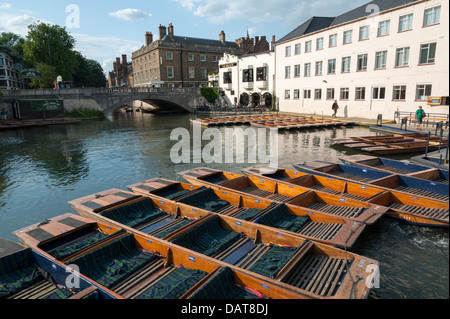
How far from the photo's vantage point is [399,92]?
93.8 ft

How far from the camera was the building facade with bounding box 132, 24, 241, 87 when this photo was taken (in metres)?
63.1

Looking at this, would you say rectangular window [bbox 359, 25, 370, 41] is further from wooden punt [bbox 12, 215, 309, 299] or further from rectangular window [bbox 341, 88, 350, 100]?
wooden punt [bbox 12, 215, 309, 299]

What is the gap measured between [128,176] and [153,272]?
32.7ft

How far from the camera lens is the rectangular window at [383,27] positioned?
95.5ft

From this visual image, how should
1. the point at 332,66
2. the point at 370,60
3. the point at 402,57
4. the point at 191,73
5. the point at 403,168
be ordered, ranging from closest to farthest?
the point at 403,168 < the point at 402,57 < the point at 370,60 < the point at 332,66 < the point at 191,73

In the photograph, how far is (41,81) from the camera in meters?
59.9

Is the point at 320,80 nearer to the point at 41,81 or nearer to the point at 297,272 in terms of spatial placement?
the point at 297,272

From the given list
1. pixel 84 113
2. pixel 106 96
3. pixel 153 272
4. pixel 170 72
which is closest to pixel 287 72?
pixel 106 96

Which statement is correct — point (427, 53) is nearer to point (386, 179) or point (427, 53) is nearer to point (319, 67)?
point (319, 67)

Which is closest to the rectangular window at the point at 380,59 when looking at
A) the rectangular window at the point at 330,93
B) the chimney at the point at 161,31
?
the rectangular window at the point at 330,93

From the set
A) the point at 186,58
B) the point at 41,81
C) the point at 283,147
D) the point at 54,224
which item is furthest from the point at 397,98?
the point at 41,81

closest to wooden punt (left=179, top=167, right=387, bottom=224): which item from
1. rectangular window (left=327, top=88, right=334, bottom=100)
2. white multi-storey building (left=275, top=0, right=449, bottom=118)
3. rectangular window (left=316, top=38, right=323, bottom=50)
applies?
white multi-storey building (left=275, top=0, right=449, bottom=118)

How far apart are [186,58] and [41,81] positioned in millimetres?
29367

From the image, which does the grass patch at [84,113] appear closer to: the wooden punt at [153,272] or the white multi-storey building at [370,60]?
the white multi-storey building at [370,60]
